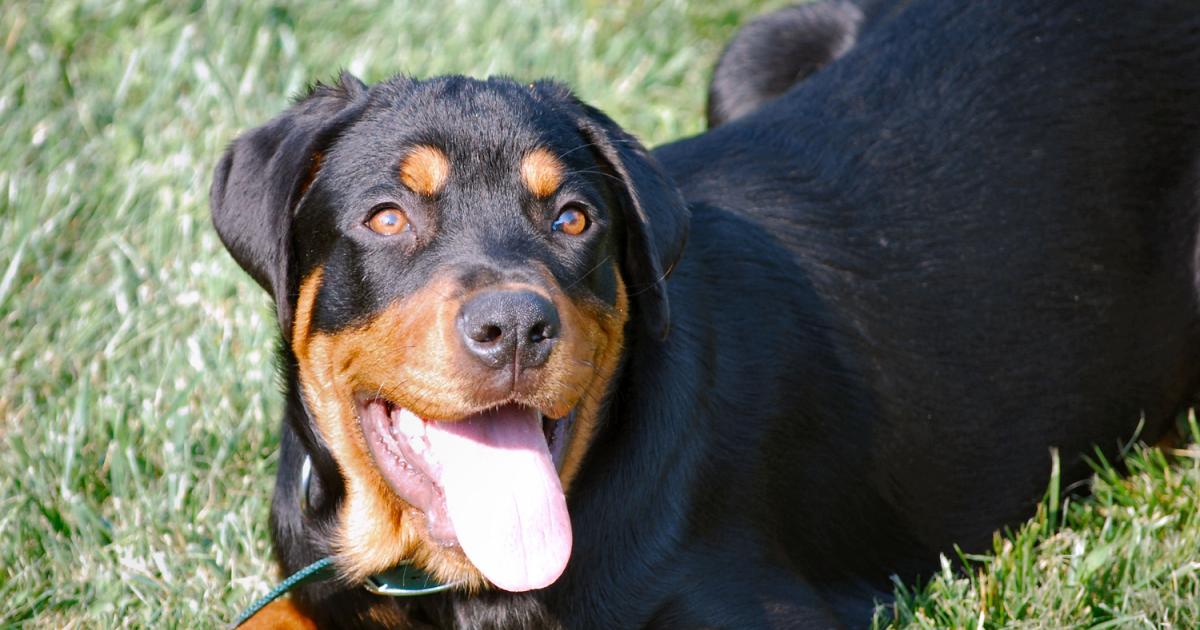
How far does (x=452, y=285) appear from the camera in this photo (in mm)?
2928

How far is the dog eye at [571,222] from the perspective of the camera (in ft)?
10.4

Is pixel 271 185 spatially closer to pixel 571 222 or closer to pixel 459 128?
pixel 459 128

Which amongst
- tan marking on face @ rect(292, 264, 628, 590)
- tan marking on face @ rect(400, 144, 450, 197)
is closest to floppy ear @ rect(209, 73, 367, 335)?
tan marking on face @ rect(292, 264, 628, 590)

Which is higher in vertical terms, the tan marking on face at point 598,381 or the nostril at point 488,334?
the nostril at point 488,334

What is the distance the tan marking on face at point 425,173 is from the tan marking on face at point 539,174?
0.54 feet

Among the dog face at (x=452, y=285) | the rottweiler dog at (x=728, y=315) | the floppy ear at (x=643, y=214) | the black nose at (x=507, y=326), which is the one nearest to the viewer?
the black nose at (x=507, y=326)

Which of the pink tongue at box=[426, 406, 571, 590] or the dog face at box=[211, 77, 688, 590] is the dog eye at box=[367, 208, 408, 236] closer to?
the dog face at box=[211, 77, 688, 590]

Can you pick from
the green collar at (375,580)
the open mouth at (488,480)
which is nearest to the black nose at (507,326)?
the open mouth at (488,480)

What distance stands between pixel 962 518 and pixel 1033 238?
75 centimetres

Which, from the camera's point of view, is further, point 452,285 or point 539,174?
point 539,174

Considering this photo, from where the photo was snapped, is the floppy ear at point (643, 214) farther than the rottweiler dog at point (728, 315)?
Yes

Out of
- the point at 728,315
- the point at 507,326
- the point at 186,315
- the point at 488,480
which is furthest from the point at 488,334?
the point at 186,315

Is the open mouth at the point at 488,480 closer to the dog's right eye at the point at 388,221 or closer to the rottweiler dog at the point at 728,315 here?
the rottweiler dog at the point at 728,315

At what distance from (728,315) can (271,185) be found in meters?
1.14
